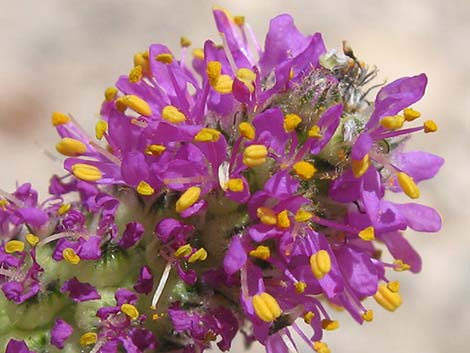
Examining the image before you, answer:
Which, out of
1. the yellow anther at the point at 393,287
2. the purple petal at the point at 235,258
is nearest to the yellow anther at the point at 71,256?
the purple petal at the point at 235,258

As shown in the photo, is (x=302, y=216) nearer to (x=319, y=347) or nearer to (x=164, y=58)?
(x=319, y=347)

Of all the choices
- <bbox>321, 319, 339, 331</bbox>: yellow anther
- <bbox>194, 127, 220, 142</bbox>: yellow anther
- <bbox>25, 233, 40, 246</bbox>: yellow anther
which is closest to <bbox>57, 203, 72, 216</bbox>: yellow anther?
<bbox>25, 233, 40, 246</bbox>: yellow anther

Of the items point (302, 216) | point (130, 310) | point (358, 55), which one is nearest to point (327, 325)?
point (302, 216)

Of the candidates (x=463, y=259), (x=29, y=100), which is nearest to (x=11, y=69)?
(x=29, y=100)

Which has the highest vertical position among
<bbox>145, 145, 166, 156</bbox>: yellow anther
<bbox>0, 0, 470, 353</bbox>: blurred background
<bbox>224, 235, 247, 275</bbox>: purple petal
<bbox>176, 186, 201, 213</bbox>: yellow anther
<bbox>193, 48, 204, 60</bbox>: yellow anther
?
<bbox>193, 48, 204, 60</bbox>: yellow anther

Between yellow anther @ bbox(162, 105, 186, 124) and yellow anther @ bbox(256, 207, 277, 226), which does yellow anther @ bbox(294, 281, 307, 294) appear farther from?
yellow anther @ bbox(162, 105, 186, 124)

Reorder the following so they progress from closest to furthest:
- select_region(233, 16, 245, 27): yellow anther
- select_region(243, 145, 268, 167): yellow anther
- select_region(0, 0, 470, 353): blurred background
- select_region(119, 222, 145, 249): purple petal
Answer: select_region(243, 145, 268, 167): yellow anther
select_region(119, 222, 145, 249): purple petal
select_region(233, 16, 245, 27): yellow anther
select_region(0, 0, 470, 353): blurred background

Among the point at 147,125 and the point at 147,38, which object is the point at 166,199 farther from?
the point at 147,38
